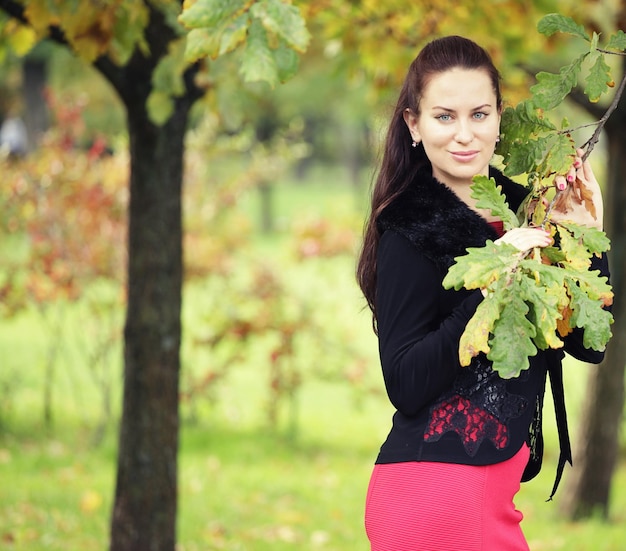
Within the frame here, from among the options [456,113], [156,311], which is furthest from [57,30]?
[456,113]

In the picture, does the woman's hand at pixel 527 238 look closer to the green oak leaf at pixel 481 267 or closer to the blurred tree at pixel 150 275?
the green oak leaf at pixel 481 267

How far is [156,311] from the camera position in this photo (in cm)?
367

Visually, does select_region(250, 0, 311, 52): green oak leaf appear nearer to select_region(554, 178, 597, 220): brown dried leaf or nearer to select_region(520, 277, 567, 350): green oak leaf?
select_region(554, 178, 597, 220): brown dried leaf

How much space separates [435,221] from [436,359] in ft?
0.97

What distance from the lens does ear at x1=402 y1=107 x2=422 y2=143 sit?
80.6 inches

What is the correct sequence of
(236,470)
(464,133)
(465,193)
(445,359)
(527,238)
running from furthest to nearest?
1. (236,470)
2. (465,193)
3. (464,133)
4. (445,359)
5. (527,238)

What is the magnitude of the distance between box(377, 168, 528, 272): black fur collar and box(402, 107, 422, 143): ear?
8 centimetres

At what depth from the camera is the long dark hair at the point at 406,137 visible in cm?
198

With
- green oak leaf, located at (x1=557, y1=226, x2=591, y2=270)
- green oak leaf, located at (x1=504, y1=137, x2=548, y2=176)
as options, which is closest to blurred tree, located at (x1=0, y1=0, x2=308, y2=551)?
green oak leaf, located at (x1=504, y1=137, x2=548, y2=176)

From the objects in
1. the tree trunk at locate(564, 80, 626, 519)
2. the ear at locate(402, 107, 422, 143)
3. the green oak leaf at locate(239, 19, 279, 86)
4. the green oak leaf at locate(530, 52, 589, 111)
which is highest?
the green oak leaf at locate(239, 19, 279, 86)

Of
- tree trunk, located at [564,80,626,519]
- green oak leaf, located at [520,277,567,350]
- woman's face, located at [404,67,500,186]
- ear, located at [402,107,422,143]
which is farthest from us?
tree trunk, located at [564,80,626,519]

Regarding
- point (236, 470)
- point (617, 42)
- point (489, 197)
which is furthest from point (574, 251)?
point (236, 470)

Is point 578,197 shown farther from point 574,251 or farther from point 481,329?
point 481,329

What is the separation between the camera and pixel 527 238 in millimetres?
1709
